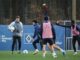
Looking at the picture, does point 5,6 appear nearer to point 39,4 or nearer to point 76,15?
point 39,4

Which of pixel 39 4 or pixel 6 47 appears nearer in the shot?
pixel 6 47

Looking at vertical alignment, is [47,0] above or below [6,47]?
above

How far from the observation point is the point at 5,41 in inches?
1200

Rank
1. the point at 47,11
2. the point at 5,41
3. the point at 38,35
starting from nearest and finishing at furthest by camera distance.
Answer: the point at 38,35
the point at 5,41
the point at 47,11

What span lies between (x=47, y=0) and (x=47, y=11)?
1.23 meters

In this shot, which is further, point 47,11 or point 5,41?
point 47,11

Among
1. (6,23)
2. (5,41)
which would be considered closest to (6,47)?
(5,41)

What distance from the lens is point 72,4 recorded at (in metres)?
33.3

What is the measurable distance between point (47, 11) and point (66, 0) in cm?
182

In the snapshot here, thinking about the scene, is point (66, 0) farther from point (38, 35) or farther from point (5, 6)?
point (38, 35)

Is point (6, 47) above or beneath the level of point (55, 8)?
beneath

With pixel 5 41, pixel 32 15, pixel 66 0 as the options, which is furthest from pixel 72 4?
pixel 5 41

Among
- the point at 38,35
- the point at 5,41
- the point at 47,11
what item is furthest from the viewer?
the point at 47,11

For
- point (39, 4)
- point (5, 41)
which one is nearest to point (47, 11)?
point (39, 4)
